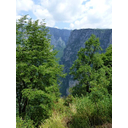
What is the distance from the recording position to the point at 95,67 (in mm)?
14508

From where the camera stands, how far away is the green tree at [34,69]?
8609 mm

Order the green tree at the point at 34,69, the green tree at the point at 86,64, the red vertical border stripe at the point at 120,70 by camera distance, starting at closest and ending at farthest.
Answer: the red vertical border stripe at the point at 120,70 → the green tree at the point at 34,69 → the green tree at the point at 86,64

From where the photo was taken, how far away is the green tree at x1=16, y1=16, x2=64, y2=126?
8609mm

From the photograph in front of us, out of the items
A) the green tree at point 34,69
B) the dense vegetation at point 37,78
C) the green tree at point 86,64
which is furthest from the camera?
the green tree at point 86,64

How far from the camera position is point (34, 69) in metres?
9.09

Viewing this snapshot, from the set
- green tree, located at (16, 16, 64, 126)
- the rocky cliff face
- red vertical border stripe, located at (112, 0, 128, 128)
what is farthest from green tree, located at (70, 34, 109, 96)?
the rocky cliff face

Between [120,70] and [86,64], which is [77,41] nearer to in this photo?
[86,64]

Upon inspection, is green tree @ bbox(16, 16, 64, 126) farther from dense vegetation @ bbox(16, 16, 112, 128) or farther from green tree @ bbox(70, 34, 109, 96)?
green tree @ bbox(70, 34, 109, 96)

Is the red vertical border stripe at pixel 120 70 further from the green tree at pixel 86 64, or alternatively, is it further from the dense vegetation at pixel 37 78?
the green tree at pixel 86 64

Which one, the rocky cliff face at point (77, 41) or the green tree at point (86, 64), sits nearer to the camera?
the green tree at point (86, 64)

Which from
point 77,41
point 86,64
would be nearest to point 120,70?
point 86,64

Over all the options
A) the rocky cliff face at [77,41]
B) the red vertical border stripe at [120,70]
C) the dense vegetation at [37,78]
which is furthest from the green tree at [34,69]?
the rocky cliff face at [77,41]

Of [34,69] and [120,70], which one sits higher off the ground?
[120,70]

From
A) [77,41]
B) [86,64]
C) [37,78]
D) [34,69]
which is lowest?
[37,78]
